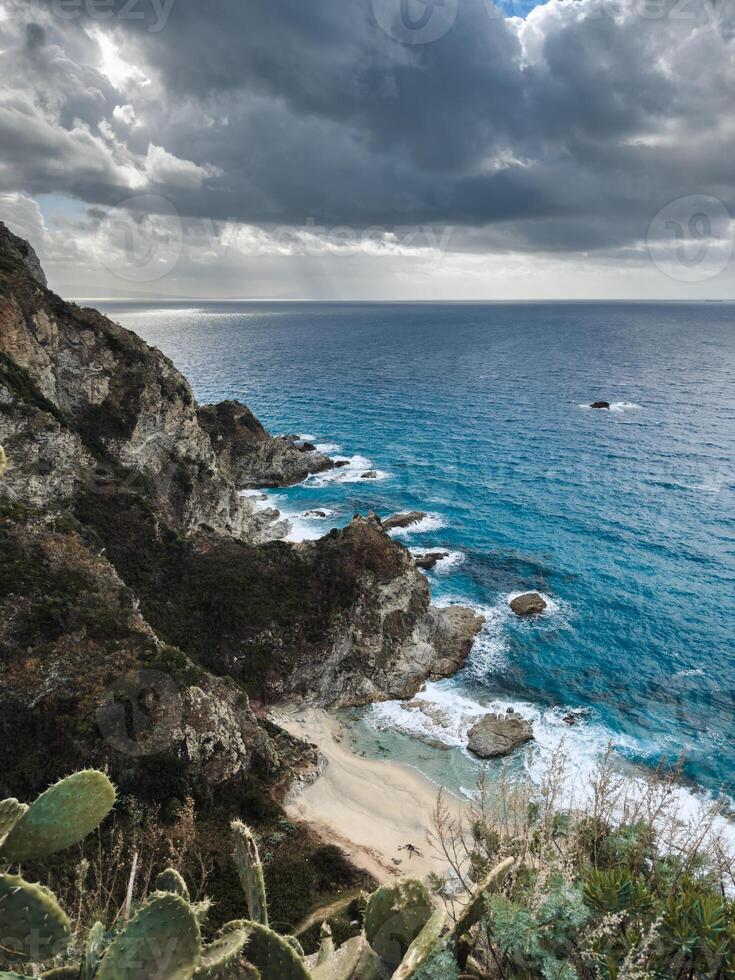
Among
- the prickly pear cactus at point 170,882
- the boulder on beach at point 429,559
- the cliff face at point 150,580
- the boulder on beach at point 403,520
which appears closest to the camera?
the prickly pear cactus at point 170,882

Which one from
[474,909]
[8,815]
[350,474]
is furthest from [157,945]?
[350,474]

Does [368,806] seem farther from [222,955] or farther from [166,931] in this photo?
[166,931]

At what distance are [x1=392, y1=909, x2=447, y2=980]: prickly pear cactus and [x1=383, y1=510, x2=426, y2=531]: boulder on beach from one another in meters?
49.6

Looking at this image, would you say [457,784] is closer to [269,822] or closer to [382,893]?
[269,822]

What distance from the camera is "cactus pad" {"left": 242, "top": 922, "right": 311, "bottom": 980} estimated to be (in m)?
6.71

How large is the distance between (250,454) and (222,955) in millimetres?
69998

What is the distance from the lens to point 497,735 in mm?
31344

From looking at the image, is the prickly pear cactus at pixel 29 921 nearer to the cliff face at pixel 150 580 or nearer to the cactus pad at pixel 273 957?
the cactus pad at pixel 273 957

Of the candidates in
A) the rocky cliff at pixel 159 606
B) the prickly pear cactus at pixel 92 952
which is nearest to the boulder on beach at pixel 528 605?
the rocky cliff at pixel 159 606

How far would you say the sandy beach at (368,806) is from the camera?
74.5 ft

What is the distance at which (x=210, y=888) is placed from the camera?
17.2 meters

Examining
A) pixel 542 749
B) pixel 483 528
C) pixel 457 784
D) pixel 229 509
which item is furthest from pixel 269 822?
pixel 483 528

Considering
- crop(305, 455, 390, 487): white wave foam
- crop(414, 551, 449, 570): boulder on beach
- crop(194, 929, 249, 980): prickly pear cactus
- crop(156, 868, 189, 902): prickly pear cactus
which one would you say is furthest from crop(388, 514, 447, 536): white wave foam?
crop(194, 929, 249, 980): prickly pear cactus

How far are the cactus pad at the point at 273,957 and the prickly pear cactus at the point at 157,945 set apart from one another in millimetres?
1012
